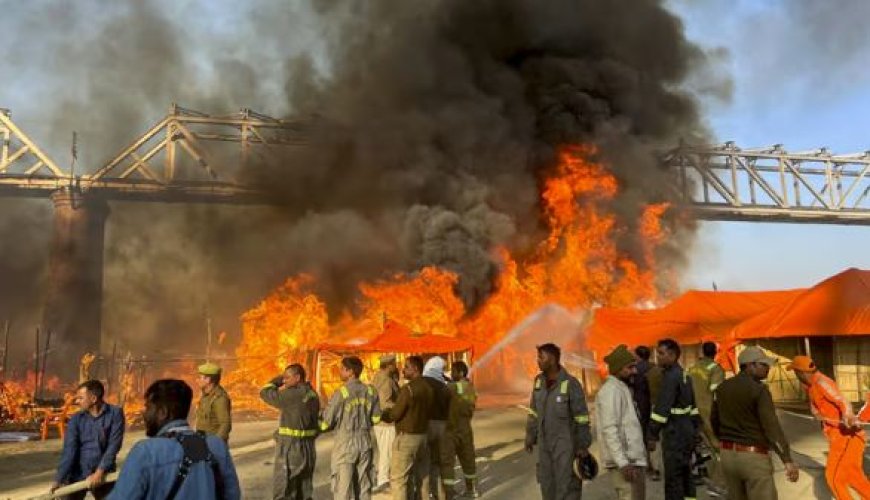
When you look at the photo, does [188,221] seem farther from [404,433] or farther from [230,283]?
[404,433]

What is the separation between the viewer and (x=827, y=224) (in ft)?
167

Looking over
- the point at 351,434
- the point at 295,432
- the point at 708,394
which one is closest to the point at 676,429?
the point at 708,394

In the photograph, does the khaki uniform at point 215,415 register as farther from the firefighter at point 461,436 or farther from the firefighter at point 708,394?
the firefighter at point 708,394

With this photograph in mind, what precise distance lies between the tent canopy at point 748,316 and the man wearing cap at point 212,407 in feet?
37.7

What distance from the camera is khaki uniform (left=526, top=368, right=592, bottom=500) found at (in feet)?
17.6

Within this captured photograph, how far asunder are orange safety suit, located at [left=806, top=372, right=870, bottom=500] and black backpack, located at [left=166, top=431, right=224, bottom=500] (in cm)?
617

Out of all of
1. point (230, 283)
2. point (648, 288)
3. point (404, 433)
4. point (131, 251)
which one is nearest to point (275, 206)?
point (230, 283)

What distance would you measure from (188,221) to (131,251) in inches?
165

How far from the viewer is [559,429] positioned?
18.0 feet

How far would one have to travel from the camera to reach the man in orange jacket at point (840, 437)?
20.7ft

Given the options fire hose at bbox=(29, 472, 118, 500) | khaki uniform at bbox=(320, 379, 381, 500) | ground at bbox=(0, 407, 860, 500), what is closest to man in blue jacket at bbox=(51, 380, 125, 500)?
fire hose at bbox=(29, 472, 118, 500)

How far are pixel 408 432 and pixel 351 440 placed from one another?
61 centimetres

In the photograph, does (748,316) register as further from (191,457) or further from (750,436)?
(191,457)

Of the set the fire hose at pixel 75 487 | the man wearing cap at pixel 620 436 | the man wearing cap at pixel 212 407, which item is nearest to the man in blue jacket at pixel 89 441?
the fire hose at pixel 75 487
